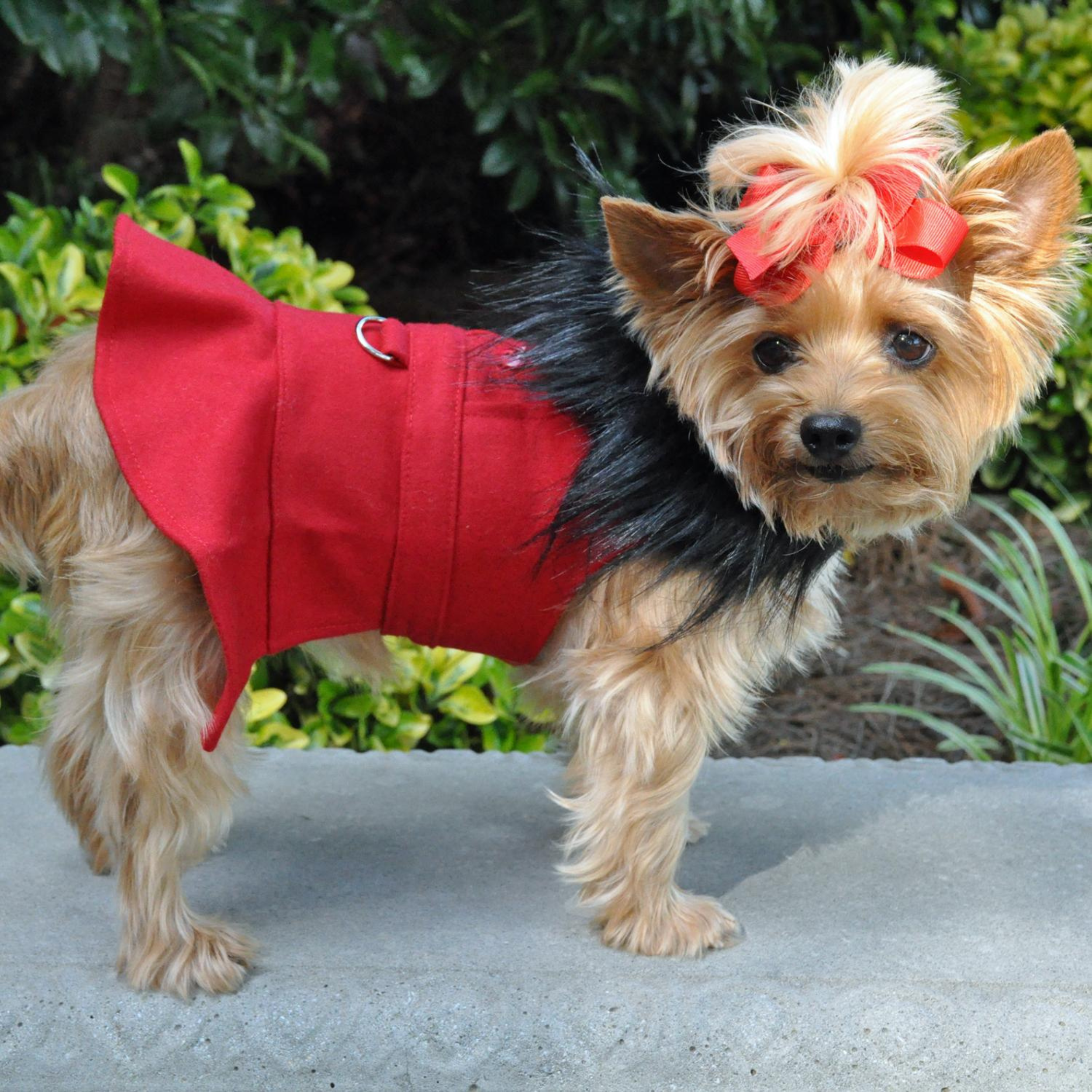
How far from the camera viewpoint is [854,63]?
9.31ft

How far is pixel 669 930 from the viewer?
277 cm

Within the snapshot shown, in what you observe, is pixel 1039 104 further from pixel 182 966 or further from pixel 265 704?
pixel 182 966

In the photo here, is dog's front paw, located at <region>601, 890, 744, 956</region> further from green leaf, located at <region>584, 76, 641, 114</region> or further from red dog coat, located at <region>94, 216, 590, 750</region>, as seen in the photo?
green leaf, located at <region>584, 76, 641, 114</region>

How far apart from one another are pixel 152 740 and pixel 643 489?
1033 mm

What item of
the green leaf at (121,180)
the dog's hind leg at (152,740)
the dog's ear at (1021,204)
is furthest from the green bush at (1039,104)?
the dog's hind leg at (152,740)

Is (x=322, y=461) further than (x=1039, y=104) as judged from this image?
No

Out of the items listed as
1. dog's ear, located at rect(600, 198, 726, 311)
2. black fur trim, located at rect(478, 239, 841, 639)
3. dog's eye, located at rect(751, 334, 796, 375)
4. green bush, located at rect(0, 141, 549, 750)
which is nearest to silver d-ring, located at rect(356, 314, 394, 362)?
black fur trim, located at rect(478, 239, 841, 639)

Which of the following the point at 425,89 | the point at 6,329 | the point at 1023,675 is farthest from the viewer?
the point at 425,89

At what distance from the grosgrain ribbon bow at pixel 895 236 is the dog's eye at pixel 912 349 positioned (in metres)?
0.12

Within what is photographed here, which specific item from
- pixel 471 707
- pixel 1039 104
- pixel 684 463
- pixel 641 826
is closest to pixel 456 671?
pixel 471 707

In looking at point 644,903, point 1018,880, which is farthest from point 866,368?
point 1018,880

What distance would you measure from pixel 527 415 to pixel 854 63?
1053mm

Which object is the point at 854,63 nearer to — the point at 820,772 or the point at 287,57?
the point at 820,772

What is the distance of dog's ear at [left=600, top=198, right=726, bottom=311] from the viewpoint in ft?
7.59
